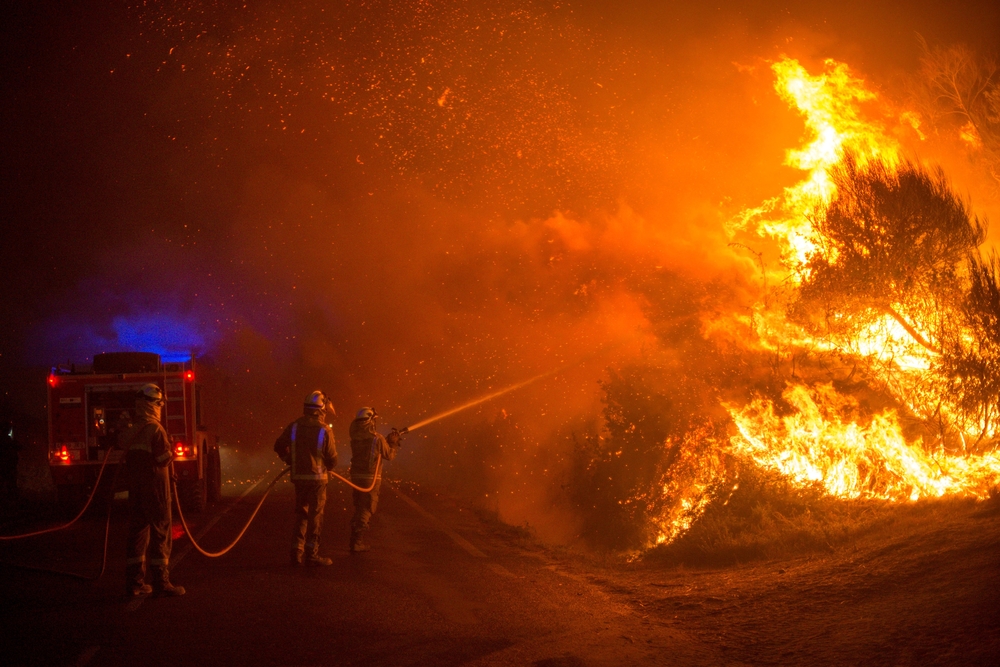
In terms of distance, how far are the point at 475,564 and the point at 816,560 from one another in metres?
3.75

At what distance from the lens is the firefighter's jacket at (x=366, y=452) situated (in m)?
10.8

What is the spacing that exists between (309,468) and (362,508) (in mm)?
1227

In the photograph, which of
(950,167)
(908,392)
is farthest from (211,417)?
(950,167)

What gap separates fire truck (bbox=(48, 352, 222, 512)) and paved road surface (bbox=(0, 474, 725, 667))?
182 inches

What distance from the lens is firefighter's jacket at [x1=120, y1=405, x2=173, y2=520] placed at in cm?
823

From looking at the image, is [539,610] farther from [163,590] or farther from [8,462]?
[8,462]

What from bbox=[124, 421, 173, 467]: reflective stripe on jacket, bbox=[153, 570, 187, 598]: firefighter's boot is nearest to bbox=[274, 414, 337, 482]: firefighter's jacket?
bbox=[124, 421, 173, 467]: reflective stripe on jacket

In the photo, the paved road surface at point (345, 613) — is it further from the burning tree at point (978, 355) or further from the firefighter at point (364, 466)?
the burning tree at point (978, 355)

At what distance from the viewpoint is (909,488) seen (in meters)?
10.4

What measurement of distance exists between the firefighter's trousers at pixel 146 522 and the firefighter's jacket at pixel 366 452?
2.87 m

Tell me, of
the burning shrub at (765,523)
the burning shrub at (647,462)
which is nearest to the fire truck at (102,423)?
the burning shrub at (647,462)

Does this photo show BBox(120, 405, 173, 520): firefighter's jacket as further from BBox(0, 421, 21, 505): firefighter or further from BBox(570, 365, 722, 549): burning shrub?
BBox(0, 421, 21, 505): firefighter

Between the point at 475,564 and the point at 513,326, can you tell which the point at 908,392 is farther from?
the point at 513,326

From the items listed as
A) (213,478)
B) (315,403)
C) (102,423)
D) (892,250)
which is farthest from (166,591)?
(213,478)
